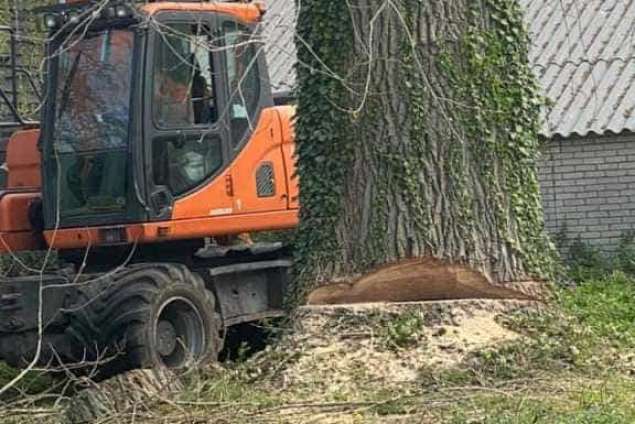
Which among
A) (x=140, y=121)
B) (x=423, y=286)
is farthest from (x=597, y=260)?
(x=423, y=286)

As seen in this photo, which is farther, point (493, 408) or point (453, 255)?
point (453, 255)

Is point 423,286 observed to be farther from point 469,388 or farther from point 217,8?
point 217,8

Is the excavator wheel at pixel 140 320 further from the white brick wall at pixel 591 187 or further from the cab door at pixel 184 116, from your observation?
the white brick wall at pixel 591 187

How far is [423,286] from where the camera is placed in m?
8.16

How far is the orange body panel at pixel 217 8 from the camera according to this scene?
426 inches

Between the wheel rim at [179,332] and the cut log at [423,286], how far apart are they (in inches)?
105

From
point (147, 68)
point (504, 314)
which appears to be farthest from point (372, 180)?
point (147, 68)

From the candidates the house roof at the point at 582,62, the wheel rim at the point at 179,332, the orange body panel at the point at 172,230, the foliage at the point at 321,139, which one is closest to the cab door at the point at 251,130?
the orange body panel at the point at 172,230

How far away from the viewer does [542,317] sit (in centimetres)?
809

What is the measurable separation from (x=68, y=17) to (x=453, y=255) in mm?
4457

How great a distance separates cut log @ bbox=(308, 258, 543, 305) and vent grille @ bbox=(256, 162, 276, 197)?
349 cm

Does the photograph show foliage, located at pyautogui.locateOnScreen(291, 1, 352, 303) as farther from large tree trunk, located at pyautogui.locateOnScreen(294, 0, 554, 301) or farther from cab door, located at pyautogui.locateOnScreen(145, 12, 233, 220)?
cab door, located at pyautogui.locateOnScreen(145, 12, 233, 220)

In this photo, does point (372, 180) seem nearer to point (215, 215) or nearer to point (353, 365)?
point (353, 365)

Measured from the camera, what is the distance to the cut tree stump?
24.7ft
